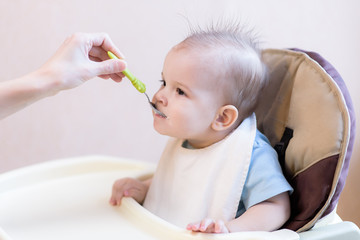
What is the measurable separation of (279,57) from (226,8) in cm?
80

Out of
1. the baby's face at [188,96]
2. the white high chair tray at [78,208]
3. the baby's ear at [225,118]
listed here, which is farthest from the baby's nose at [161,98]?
the white high chair tray at [78,208]

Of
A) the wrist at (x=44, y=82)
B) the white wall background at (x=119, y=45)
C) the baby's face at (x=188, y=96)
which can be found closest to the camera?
the wrist at (x=44, y=82)

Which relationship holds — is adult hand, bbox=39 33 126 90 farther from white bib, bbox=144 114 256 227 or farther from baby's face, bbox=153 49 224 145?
white bib, bbox=144 114 256 227

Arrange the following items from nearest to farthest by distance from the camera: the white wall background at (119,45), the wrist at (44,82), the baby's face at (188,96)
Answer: the wrist at (44,82) < the baby's face at (188,96) < the white wall background at (119,45)

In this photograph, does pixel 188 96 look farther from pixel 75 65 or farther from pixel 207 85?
pixel 75 65

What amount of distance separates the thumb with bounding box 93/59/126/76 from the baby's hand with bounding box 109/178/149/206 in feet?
0.92

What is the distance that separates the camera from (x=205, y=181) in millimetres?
985

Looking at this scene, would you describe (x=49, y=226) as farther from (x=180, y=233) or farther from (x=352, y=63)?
(x=352, y=63)

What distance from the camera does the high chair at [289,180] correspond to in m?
0.90

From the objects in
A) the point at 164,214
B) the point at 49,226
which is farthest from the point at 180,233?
the point at 49,226

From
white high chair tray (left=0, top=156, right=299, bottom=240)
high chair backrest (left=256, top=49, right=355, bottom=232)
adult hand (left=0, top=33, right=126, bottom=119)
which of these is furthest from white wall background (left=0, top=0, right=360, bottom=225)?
adult hand (left=0, top=33, right=126, bottom=119)

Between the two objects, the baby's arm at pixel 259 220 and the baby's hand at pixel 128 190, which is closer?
the baby's arm at pixel 259 220

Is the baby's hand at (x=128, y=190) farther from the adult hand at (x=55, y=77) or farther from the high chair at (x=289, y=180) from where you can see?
the adult hand at (x=55, y=77)

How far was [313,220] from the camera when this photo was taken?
2.97ft
